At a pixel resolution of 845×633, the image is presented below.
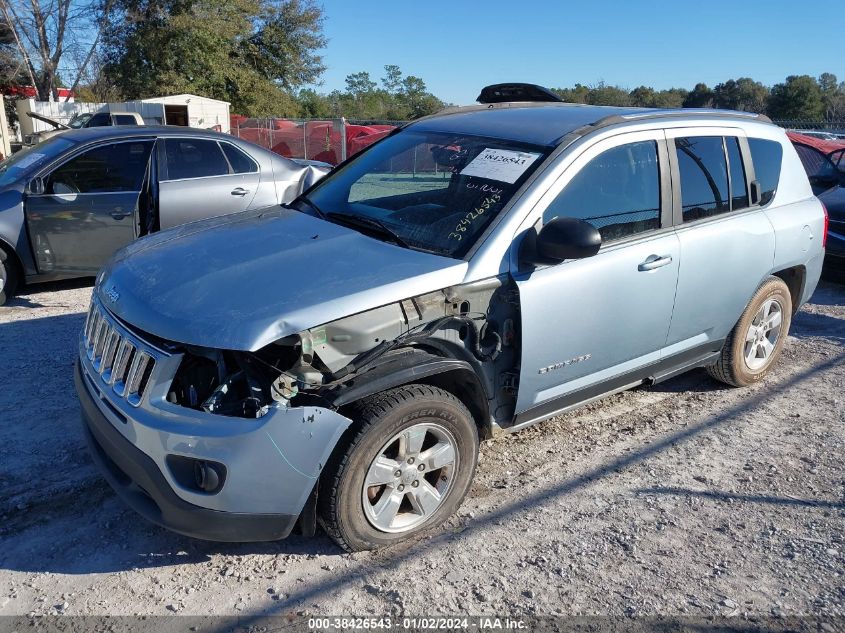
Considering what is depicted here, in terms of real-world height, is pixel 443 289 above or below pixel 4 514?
above

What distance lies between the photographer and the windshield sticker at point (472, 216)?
3457 millimetres

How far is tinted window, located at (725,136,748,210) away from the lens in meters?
4.57

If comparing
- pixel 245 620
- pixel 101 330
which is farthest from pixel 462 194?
pixel 245 620

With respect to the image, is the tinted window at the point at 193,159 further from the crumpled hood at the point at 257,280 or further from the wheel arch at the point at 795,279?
the wheel arch at the point at 795,279

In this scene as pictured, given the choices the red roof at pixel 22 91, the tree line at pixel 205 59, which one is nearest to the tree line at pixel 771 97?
the tree line at pixel 205 59

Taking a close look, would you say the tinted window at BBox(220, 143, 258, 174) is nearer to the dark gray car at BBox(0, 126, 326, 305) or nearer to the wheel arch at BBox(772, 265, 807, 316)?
the dark gray car at BBox(0, 126, 326, 305)

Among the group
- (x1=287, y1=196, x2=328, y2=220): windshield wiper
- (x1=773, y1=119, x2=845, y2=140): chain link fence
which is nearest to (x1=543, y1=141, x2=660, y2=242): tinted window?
(x1=287, y1=196, x2=328, y2=220): windshield wiper

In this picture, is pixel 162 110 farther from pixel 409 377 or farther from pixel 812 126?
pixel 409 377

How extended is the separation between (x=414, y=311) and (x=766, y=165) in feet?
10.3

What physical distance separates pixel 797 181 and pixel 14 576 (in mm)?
5326

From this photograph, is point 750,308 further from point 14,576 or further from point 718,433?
point 14,576

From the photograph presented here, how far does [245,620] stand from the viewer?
2.77m

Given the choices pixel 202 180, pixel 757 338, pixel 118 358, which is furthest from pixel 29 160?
pixel 757 338

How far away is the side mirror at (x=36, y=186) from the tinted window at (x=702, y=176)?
5.59m
